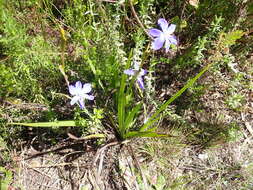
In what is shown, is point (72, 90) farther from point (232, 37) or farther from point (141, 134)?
point (232, 37)

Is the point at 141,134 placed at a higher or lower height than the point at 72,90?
lower

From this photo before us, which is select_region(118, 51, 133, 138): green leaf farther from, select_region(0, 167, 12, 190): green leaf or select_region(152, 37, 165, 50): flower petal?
select_region(0, 167, 12, 190): green leaf

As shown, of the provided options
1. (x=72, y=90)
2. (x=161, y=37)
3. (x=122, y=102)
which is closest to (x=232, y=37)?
(x=161, y=37)

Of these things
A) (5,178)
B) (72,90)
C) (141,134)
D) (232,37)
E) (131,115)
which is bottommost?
(5,178)

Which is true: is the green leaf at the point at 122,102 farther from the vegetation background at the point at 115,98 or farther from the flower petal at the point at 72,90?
the flower petal at the point at 72,90

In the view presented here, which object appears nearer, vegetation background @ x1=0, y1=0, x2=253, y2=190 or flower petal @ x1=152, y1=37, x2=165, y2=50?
flower petal @ x1=152, y1=37, x2=165, y2=50

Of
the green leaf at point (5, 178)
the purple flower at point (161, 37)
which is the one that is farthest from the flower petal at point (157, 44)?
the green leaf at point (5, 178)

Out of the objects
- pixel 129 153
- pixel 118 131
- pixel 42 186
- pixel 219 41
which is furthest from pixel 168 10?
pixel 42 186

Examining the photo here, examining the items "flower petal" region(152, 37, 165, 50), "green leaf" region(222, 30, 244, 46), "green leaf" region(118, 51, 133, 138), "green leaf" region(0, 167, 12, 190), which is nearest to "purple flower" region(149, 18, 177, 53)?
"flower petal" region(152, 37, 165, 50)
